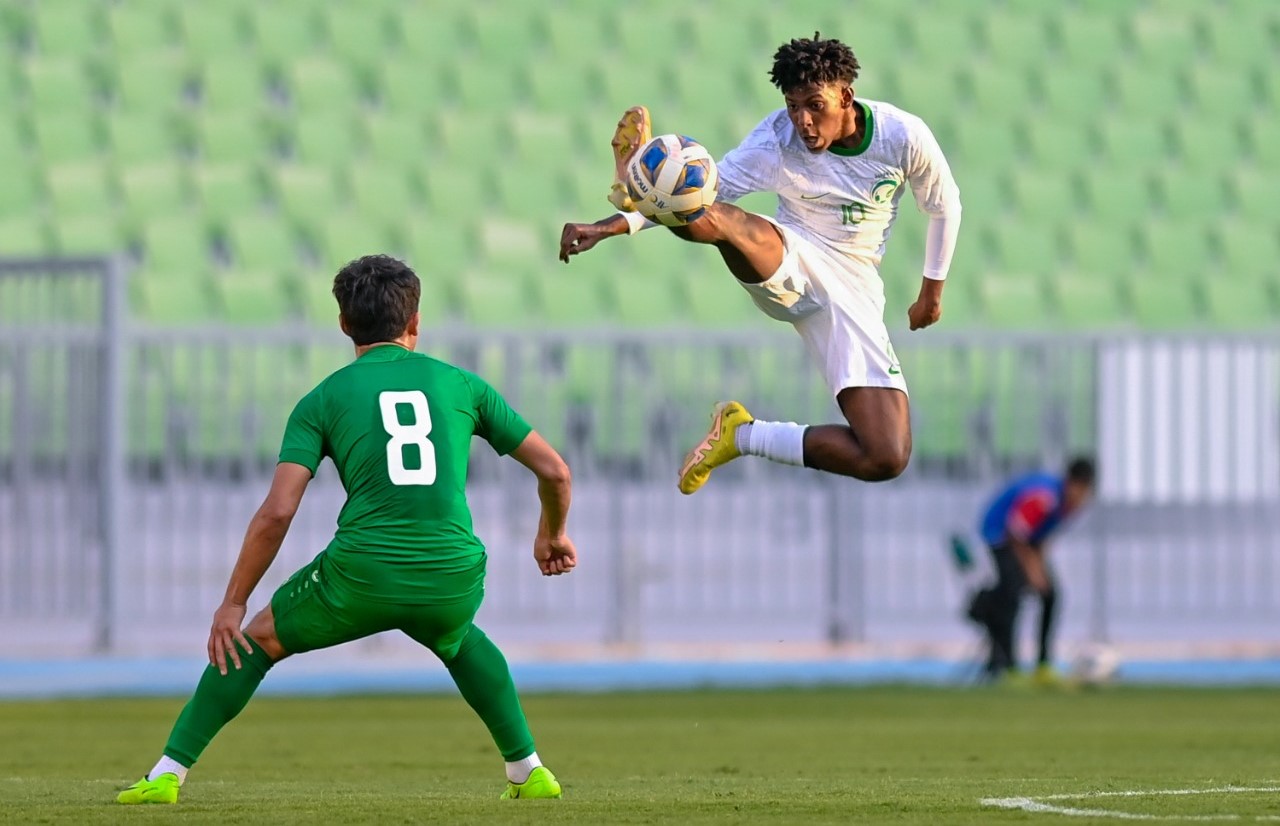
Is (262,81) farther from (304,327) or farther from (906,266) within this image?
(906,266)

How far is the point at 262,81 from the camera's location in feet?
57.8

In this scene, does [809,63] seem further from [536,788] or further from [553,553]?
[536,788]

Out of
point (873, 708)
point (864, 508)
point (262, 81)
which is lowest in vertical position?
point (873, 708)

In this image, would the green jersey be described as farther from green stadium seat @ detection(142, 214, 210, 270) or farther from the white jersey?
green stadium seat @ detection(142, 214, 210, 270)

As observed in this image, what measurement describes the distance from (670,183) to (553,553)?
141 centimetres

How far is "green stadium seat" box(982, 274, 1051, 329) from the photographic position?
17.2 m

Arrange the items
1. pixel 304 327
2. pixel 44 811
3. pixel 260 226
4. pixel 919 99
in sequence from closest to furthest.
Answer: pixel 44 811
pixel 304 327
pixel 260 226
pixel 919 99

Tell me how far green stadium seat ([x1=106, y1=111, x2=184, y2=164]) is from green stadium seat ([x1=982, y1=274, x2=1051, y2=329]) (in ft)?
22.2

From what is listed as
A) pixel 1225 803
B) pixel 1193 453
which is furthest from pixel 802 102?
pixel 1193 453

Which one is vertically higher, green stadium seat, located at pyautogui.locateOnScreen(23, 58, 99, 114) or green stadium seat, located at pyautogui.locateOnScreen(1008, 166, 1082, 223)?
green stadium seat, located at pyautogui.locateOnScreen(23, 58, 99, 114)

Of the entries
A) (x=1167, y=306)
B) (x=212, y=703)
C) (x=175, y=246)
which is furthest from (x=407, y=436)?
(x=1167, y=306)

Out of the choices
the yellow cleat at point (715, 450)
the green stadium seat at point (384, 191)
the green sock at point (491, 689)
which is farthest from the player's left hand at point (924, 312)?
the green stadium seat at point (384, 191)

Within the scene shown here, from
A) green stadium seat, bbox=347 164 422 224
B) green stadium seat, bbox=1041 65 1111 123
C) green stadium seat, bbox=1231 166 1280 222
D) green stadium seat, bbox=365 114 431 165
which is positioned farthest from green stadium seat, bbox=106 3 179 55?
green stadium seat, bbox=1231 166 1280 222

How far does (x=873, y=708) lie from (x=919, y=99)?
775 centimetres
